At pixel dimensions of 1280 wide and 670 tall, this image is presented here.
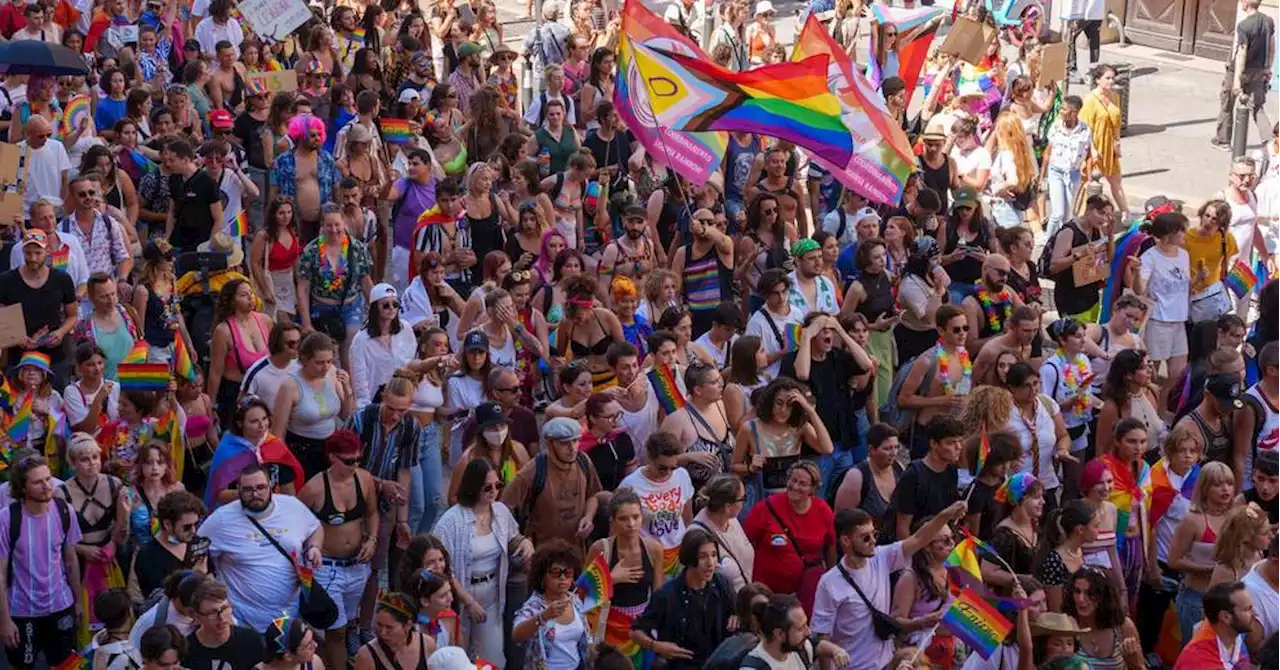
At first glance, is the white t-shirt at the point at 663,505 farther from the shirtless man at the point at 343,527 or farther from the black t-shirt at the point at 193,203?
the black t-shirt at the point at 193,203

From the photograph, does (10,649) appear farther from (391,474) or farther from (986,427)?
(986,427)

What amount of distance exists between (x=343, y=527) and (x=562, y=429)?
1.09 metres

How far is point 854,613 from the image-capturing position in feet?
31.1

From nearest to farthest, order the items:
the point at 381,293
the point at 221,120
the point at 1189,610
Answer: the point at 1189,610
the point at 381,293
the point at 221,120

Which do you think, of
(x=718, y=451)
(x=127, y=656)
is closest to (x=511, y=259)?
(x=718, y=451)

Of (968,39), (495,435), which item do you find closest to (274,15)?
(968,39)

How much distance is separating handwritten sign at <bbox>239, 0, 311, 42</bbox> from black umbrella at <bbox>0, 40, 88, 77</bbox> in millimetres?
2274

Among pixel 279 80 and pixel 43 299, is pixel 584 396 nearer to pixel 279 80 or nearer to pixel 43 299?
pixel 43 299

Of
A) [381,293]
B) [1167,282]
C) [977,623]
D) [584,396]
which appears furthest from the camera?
[1167,282]

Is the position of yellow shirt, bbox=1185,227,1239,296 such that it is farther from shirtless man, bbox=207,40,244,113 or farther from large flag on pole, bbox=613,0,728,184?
shirtless man, bbox=207,40,244,113

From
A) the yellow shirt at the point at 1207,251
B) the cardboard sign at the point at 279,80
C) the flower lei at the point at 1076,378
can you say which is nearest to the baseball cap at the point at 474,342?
the flower lei at the point at 1076,378

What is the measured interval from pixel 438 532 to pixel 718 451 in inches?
75.5

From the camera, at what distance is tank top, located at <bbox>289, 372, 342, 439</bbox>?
10.8 metres

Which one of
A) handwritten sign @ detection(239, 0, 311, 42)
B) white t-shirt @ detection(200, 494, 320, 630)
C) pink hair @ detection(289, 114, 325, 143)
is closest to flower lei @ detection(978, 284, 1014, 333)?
pink hair @ detection(289, 114, 325, 143)
